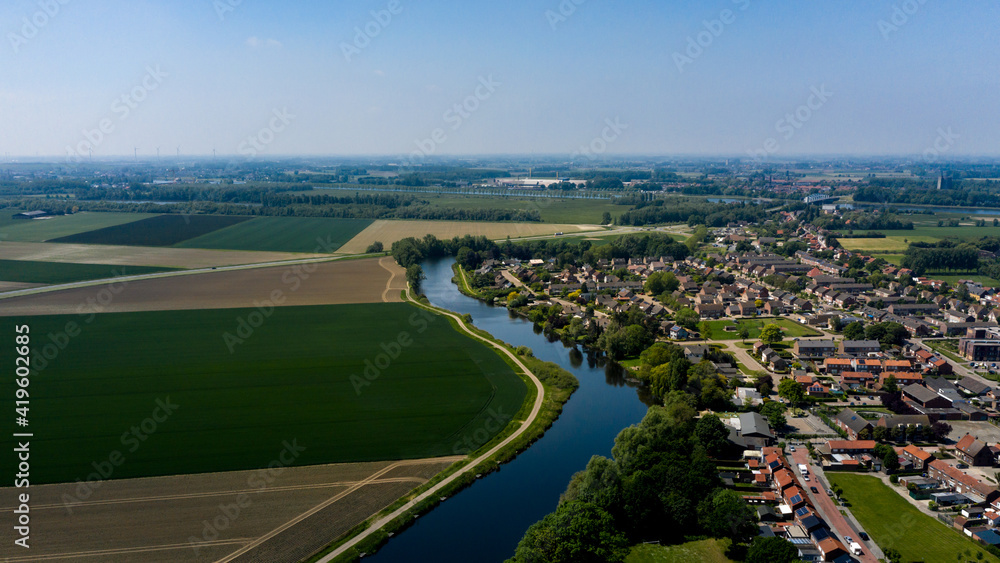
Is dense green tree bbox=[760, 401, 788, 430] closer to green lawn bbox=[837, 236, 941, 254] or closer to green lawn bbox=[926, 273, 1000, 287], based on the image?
green lawn bbox=[926, 273, 1000, 287]

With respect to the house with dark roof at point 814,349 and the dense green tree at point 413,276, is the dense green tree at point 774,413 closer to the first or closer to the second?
the house with dark roof at point 814,349

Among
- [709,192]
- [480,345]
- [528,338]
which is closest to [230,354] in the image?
[480,345]

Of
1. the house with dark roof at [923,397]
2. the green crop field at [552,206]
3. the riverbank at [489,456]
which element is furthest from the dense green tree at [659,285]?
the green crop field at [552,206]

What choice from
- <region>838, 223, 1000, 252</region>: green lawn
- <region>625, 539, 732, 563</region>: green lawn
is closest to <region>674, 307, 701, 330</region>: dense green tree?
<region>625, 539, 732, 563</region>: green lawn

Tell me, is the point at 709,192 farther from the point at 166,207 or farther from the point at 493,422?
the point at 493,422

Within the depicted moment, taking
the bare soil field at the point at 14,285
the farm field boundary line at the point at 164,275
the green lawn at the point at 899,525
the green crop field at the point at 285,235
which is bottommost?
A: the green lawn at the point at 899,525

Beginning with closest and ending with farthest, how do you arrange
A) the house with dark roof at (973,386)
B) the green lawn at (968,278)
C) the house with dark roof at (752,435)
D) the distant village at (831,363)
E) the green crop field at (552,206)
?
the distant village at (831,363) → the house with dark roof at (752,435) → the house with dark roof at (973,386) → the green lawn at (968,278) → the green crop field at (552,206)
